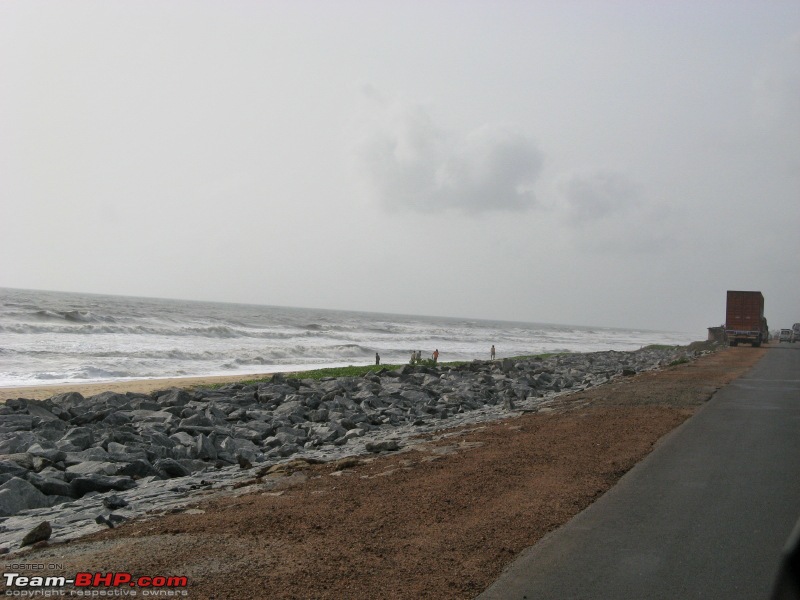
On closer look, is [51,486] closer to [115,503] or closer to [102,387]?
[115,503]

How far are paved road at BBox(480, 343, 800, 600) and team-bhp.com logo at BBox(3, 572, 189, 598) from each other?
218cm

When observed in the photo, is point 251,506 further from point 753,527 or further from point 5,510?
point 753,527

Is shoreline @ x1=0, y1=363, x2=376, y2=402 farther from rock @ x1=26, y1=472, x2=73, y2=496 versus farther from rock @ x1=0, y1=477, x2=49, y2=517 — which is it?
rock @ x1=0, y1=477, x2=49, y2=517

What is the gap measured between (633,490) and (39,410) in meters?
11.8

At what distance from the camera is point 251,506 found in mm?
7012

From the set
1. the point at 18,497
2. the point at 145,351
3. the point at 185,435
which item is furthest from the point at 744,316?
the point at 18,497

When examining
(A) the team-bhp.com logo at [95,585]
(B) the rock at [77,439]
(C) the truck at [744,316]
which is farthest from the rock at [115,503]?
(C) the truck at [744,316]

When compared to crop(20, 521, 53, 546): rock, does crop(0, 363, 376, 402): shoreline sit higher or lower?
lower

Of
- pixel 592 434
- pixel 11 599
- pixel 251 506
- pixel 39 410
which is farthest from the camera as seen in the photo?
pixel 39 410

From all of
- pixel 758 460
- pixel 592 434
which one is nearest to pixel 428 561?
pixel 758 460

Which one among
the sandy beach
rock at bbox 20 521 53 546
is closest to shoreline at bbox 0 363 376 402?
the sandy beach

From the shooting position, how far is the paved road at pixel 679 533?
15.7 feet

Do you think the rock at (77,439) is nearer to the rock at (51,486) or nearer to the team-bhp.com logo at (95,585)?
the rock at (51,486)

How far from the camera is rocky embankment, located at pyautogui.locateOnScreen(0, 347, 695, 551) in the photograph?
8.04 meters
